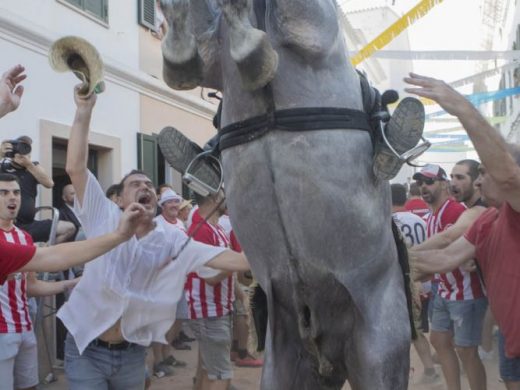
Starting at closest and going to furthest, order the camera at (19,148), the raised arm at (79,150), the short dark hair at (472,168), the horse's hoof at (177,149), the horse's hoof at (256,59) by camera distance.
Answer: the horse's hoof at (256,59) → the horse's hoof at (177,149) → the raised arm at (79,150) → the short dark hair at (472,168) → the camera at (19,148)

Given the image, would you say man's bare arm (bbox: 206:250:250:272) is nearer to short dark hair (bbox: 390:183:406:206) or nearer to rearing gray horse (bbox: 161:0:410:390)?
rearing gray horse (bbox: 161:0:410:390)

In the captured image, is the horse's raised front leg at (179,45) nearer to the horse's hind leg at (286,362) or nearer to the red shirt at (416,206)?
the horse's hind leg at (286,362)

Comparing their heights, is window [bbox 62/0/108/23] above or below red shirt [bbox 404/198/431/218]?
above

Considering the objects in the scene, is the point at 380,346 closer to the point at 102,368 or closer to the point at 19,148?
the point at 102,368

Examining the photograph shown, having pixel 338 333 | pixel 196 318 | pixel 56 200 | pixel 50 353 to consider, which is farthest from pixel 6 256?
pixel 56 200

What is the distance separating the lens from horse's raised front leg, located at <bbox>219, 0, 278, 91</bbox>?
1806mm

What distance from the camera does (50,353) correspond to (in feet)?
21.5

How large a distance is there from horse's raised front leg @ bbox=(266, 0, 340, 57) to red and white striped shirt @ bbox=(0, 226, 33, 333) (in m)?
3.15

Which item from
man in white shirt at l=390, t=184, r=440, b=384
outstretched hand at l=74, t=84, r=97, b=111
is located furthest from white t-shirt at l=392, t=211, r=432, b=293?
outstretched hand at l=74, t=84, r=97, b=111

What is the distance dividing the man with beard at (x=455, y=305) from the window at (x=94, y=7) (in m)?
5.74

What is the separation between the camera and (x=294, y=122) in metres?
1.98

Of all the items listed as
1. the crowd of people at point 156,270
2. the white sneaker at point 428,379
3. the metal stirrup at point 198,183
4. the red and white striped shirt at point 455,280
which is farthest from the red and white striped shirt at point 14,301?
the white sneaker at point 428,379

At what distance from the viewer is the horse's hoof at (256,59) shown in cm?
180

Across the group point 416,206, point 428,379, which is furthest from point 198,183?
point 416,206
